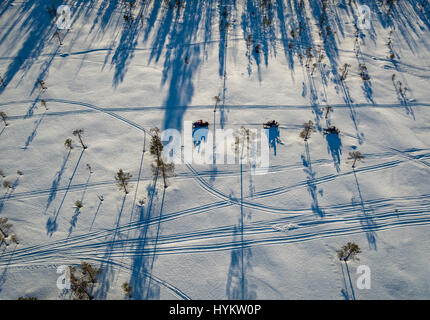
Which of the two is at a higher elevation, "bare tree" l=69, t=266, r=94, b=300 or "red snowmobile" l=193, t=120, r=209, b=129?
"red snowmobile" l=193, t=120, r=209, b=129

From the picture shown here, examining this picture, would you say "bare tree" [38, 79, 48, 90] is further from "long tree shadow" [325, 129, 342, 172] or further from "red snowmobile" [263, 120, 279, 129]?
"long tree shadow" [325, 129, 342, 172]

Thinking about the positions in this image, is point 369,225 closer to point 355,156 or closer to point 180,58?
point 355,156

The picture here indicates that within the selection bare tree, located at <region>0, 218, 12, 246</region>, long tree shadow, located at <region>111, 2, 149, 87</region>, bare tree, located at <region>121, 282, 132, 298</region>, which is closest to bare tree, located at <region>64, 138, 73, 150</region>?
bare tree, located at <region>0, 218, 12, 246</region>

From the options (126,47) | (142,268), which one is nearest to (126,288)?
(142,268)

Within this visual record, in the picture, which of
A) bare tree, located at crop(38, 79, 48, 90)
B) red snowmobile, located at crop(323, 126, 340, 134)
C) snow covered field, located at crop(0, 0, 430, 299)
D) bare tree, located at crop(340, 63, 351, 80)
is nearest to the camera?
snow covered field, located at crop(0, 0, 430, 299)

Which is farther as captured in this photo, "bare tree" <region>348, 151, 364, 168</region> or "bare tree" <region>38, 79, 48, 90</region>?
"bare tree" <region>38, 79, 48, 90</region>

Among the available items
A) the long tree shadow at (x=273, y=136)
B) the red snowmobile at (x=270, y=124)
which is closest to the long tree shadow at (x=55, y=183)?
the long tree shadow at (x=273, y=136)

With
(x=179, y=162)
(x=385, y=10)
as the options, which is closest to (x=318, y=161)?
(x=179, y=162)
